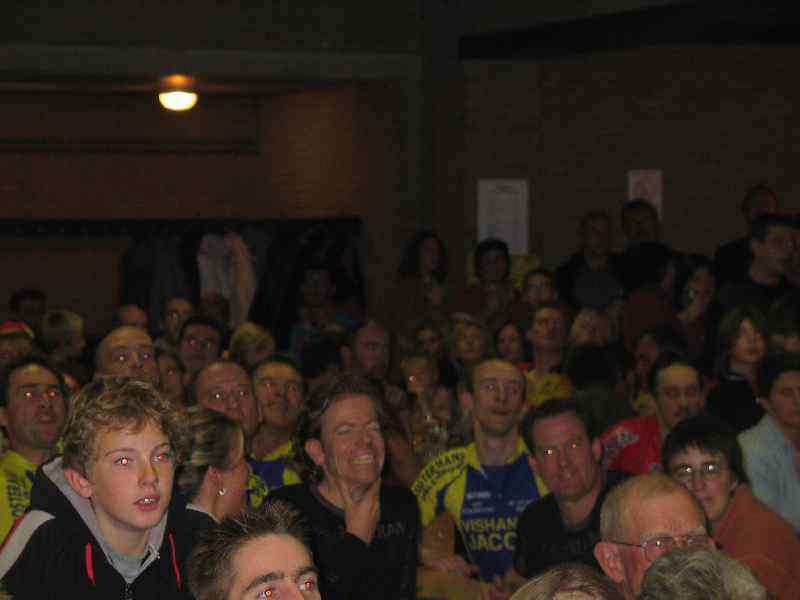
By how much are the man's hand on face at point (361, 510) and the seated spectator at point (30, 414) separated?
1.70m

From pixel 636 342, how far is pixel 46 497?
637cm

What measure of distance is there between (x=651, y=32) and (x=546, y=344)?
3356 millimetres

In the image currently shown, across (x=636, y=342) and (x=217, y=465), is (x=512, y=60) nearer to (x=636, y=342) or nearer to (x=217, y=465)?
(x=636, y=342)

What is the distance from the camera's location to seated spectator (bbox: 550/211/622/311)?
1241 cm

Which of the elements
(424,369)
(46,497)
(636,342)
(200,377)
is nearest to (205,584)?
(46,497)

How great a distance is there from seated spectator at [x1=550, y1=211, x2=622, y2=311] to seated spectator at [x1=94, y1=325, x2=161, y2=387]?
465cm

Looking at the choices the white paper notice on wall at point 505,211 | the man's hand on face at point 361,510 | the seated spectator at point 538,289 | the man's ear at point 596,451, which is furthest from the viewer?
the white paper notice on wall at point 505,211

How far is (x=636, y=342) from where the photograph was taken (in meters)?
10.4

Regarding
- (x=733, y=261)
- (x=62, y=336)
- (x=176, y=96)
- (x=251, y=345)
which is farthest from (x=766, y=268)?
(x=176, y=96)

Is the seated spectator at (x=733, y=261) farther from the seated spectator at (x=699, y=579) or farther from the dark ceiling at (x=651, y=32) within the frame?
the seated spectator at (x=699, y=579)

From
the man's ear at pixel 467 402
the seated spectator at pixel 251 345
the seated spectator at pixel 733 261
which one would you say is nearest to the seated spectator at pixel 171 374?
the seated spectator at pixel 251 345

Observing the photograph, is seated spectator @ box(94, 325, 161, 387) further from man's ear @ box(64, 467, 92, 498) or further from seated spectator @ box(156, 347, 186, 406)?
man's ear @ box(64, 467, 92, 498)

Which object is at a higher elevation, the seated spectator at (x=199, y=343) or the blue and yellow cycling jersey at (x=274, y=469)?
the seated spectator at (x=199, y=343)

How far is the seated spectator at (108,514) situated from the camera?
4.39m
